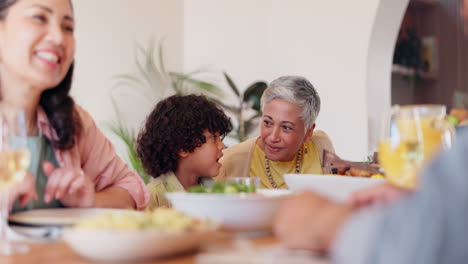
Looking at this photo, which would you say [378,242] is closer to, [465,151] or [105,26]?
[465,151]

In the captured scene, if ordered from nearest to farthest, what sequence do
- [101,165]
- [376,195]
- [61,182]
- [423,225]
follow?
[423,225], [376,195], [61,182], [101,165]

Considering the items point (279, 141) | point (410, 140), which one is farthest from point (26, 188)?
point (279, 141)

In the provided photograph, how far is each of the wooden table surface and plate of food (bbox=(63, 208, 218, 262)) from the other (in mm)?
12

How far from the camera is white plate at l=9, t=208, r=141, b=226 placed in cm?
118

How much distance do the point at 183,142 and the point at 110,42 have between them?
8.65 ft

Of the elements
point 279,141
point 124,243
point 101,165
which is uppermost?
point 124,243

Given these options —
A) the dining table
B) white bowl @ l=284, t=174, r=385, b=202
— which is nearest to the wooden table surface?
the dining table

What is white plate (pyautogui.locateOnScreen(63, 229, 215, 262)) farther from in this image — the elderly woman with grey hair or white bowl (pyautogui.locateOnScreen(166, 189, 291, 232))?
the elderly woman with grey hair

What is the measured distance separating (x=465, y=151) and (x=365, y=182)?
75cm

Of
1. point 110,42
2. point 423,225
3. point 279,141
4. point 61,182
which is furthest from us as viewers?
point 110,42

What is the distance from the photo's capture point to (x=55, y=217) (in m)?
1.23

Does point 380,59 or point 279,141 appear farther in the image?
point 380,59

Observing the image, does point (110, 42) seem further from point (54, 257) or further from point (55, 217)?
point (54, 257)

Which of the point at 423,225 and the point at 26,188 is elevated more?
the point at 423,225
